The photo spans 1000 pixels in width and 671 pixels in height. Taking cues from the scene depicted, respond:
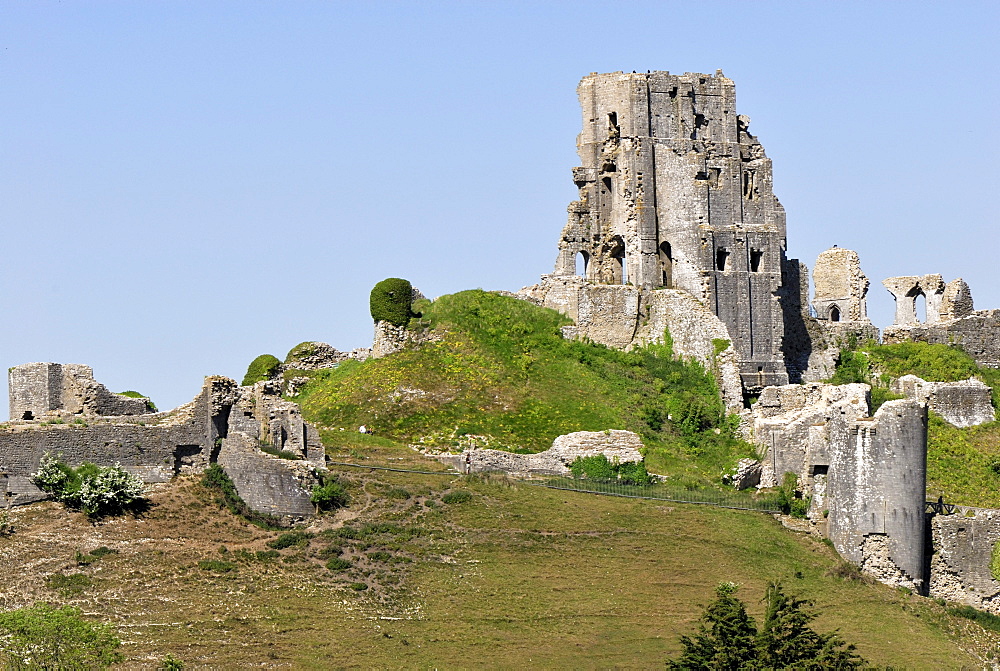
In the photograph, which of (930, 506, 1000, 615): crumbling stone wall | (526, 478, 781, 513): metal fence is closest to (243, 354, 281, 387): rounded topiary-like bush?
(526, 478, 781, 513): metal fence

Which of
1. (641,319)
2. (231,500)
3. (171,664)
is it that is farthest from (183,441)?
(641,319)

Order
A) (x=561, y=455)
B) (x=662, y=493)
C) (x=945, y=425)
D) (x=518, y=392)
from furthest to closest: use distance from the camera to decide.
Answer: (x=945, y=425) < (x=518, y=392) < (x=561, y=455) < (x=662, y=493)

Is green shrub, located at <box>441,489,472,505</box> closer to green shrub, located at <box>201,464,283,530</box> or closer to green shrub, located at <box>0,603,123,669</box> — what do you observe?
green shrub, located at <box>201,464,283,530</box>

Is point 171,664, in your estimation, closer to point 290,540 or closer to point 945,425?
point 290,540

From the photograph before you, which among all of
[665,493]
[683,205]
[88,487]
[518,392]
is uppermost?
[683,205]

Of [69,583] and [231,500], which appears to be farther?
[231,500]

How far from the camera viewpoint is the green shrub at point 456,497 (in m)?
54.6

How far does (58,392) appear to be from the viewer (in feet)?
175

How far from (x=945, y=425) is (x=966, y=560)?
1247cm

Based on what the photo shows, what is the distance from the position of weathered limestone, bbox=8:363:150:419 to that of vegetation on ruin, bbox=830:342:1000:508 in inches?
971

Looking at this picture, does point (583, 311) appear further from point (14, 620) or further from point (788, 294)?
point (14, 620)

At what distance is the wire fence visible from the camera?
189 ft

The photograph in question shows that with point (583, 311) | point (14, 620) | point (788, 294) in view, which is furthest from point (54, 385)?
point (788, 294)

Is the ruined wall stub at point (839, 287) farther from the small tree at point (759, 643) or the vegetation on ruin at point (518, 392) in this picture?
the small tree at point (759, 643)
